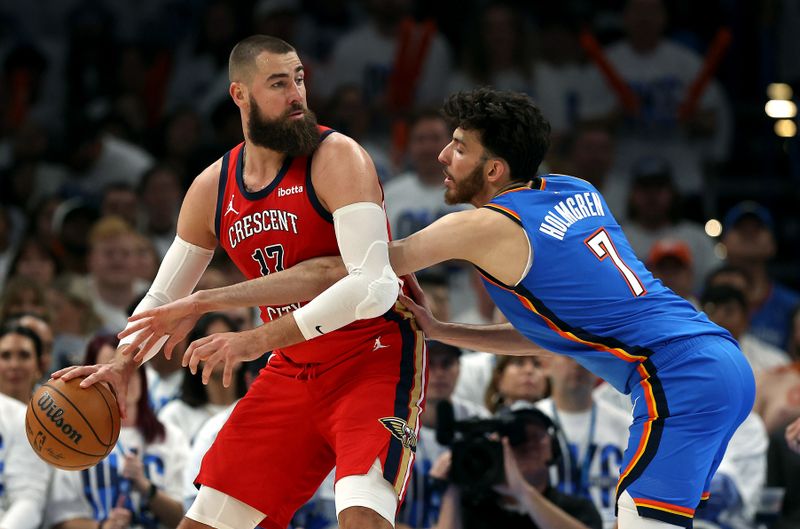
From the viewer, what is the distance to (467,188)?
16.0ft

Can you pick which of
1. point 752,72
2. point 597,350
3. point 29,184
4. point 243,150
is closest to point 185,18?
point 29,184

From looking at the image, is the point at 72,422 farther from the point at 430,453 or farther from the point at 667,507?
the point at 430,453

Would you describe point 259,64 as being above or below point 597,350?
above

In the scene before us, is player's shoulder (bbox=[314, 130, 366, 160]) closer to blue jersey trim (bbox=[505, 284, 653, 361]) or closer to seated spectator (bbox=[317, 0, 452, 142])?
blue jersey trim (bbox=[505, 284, 653, 361])

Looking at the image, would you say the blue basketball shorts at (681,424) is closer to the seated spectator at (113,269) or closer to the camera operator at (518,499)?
the camera operator at (518,499)

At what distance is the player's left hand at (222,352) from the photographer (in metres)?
4.46

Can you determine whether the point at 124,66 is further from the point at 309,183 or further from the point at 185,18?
the point at 309,183

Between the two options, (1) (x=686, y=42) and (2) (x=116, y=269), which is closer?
(2) (x=116, y=269)

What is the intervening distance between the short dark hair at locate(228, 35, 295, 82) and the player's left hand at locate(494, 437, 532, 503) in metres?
2.33

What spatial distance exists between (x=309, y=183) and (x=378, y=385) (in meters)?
0.80

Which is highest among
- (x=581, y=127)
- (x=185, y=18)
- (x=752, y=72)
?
(x=185, y=18)

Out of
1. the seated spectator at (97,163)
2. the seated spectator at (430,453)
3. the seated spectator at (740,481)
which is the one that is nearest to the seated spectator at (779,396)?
the seated spectator at (740,481)

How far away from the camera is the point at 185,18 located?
1231 cm

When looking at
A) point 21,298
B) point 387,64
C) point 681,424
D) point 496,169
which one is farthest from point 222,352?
point 387,64
